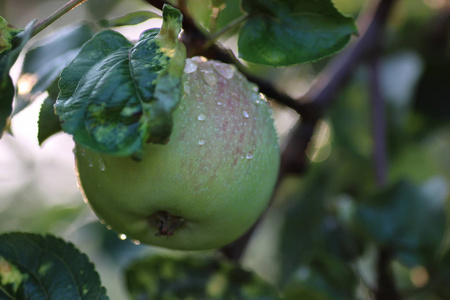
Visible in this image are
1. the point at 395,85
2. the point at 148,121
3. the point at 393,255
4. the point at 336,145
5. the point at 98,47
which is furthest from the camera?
the point at 336,145

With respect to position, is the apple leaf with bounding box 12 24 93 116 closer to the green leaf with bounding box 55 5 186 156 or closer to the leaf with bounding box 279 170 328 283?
the green leaf with bounding box 55 5 186 156

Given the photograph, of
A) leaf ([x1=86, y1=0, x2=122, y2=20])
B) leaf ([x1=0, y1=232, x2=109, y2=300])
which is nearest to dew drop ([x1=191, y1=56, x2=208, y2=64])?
leaf ([x1=0, y1=232, x2=109, y2=300])

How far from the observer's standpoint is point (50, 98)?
65cm

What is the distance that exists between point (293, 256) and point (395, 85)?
0.54 m

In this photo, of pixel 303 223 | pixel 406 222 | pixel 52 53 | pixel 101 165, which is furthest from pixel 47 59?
pixel 303 223

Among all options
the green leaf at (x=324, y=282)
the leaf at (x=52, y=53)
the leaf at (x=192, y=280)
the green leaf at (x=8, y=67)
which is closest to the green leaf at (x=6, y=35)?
the green leaf at (x=8, y=67)

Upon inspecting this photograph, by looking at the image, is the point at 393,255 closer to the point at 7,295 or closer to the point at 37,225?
the point at 7,295

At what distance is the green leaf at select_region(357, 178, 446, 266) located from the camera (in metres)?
1.03

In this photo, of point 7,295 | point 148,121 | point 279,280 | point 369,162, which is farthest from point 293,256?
point 148,121

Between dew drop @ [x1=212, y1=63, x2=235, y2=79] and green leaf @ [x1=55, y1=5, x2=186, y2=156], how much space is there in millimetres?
119

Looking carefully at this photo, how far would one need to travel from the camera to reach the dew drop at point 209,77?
0.62 meters

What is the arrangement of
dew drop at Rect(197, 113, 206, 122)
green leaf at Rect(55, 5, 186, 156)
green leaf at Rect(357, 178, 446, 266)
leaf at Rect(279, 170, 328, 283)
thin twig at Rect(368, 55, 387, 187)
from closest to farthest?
green leaf at Rect(55, 5, 186, 156) < dew drop at Rect(197, 113, 206, 122) < green leaf at Rect(357, 178, 446, 266) < thin twig at Rect(368, 55, 387, 187) < leaf at Rect(279, 170, 328, 283)

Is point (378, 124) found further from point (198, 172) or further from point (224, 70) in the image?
point (198, 172)

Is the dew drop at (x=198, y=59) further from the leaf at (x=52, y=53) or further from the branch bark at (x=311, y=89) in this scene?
the leaf at (x=52, y=53)
